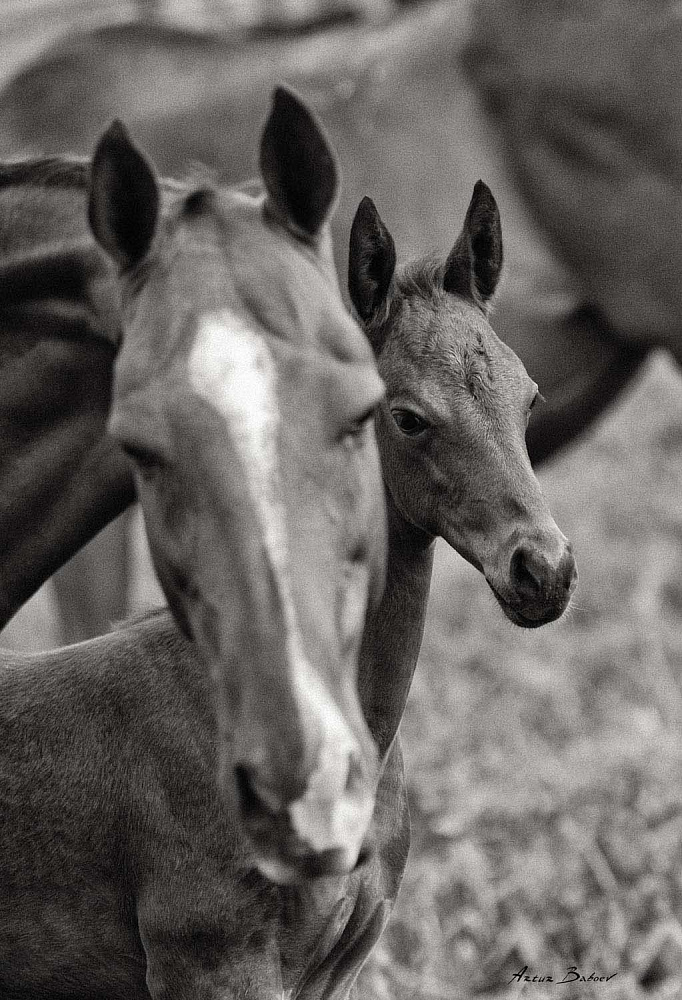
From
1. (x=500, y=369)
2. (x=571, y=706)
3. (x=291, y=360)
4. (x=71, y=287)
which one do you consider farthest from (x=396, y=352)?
(x=571, y=706)

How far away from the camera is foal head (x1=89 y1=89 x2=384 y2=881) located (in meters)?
1.68

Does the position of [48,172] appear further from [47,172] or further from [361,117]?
[361,117]

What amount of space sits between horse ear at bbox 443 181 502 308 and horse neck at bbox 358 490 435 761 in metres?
0.41

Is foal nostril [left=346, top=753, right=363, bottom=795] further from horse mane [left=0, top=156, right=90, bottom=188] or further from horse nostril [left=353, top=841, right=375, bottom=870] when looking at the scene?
horse mane [left=0, top=156, right=90, bottom=188]

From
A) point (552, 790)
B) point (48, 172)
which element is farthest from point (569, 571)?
point (552, 790)

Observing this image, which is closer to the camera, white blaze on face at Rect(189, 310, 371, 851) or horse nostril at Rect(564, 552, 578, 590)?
white blaze on face at Rect(189, 310, 371, 851)

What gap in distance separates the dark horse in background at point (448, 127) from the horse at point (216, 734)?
242 cm

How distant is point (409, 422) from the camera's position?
2443 millimetres

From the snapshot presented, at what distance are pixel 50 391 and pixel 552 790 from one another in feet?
9.13

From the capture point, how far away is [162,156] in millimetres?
4996

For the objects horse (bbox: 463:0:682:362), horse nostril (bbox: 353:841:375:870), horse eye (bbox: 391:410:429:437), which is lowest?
horse (bbox: 463:0:682:362)

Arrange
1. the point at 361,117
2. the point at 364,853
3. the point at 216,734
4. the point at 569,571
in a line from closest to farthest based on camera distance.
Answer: the point at 364,853, the point at 569,571, the point at 216,734, the point at 361,117
